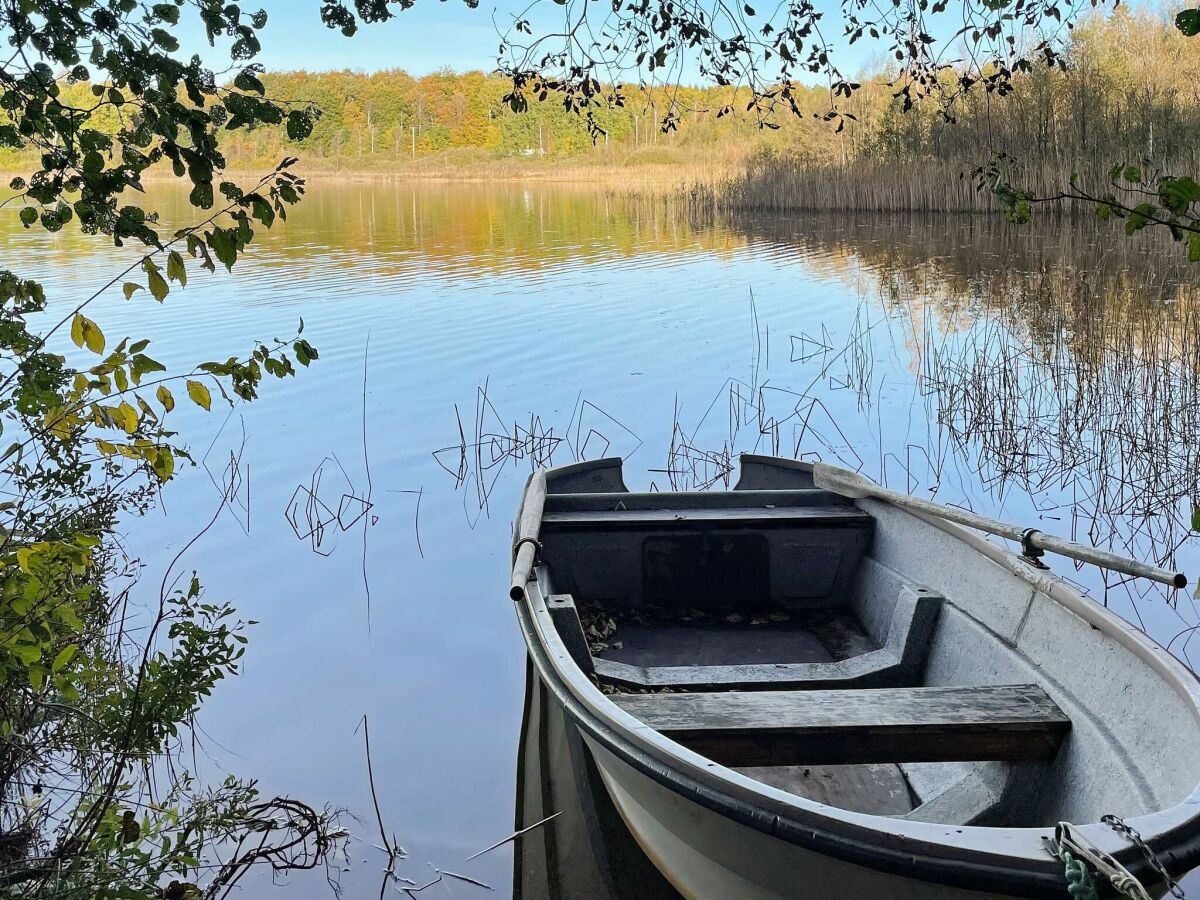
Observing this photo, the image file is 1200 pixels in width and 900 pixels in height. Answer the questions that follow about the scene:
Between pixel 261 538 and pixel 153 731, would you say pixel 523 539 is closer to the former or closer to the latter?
pixel 153 731

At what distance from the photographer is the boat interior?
250cm

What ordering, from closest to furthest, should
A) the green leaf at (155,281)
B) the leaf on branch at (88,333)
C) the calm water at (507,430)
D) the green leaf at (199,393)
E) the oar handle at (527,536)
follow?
1. the green leaf at (155,281)
2. the leaf on branch at (88,333)
3. the green leaf at (199,393)
4. the oar handle at (527,536)
5. the calm water at (507,430)

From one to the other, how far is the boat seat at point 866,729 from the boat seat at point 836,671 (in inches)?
29.8

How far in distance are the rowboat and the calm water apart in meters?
0.75

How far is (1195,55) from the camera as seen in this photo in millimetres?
16797

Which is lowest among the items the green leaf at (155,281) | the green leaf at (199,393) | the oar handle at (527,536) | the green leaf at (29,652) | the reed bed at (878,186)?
the oar handle at (527,536)

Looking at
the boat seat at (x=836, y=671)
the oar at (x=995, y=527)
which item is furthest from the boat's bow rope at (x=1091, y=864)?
the boat seat at (x=836, y=671)

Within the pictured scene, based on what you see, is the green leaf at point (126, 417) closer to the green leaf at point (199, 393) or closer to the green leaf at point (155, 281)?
the green leaf at point (199, 393)

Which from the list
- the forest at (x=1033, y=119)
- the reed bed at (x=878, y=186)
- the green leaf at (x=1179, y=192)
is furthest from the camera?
the reed bed at (x=878, y=186)

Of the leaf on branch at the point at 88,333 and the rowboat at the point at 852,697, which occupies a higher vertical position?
the leaf on branch at the point at 88,333

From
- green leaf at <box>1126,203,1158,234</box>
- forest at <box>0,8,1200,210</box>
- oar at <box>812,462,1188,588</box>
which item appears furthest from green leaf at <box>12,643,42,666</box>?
forest at <box>0,8,1200,210</box>

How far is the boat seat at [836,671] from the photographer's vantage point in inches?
133

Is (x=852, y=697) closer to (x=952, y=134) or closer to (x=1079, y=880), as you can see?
(x=1079, y=880)

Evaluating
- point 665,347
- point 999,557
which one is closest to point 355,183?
point 665,347
